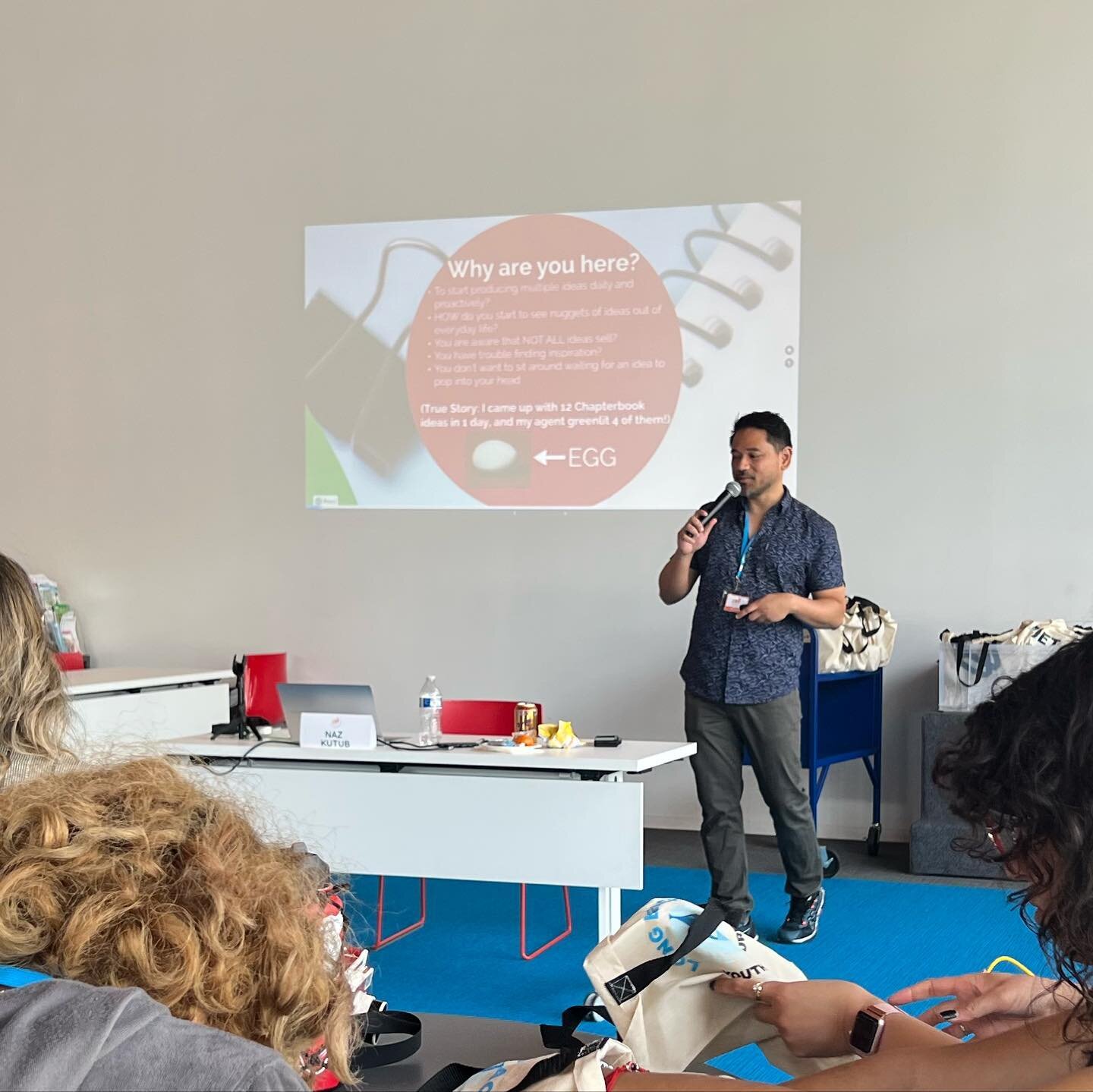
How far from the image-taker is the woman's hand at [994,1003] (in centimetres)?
136

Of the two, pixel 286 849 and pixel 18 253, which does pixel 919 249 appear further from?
pixel 286 849

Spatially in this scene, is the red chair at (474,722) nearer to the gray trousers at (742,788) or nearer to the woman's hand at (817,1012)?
the gray trousers at (742,788)

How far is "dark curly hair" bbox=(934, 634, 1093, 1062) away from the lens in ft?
3.46

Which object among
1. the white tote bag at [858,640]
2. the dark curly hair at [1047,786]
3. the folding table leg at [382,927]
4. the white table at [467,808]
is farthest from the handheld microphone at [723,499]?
the dark curly hair at [1047,786]

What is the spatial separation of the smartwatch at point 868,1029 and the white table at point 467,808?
2120 mm

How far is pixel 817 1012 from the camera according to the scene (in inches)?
50.8

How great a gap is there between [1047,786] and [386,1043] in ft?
2.42

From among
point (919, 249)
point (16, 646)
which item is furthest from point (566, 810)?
point (919, 249)

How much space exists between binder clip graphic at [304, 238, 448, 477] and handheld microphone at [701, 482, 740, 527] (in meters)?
2.13

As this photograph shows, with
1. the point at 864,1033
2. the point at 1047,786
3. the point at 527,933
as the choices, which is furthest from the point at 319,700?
the point at 1047,786

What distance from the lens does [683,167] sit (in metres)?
5.74

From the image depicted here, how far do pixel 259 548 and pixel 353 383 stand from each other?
0.96m

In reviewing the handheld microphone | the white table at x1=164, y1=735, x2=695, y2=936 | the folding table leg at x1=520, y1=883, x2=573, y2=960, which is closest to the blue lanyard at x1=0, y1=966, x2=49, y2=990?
the white table at x1=164, y1=735, x2=695, y2=936

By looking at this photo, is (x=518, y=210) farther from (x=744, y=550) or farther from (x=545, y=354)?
(x=744, y=550)
